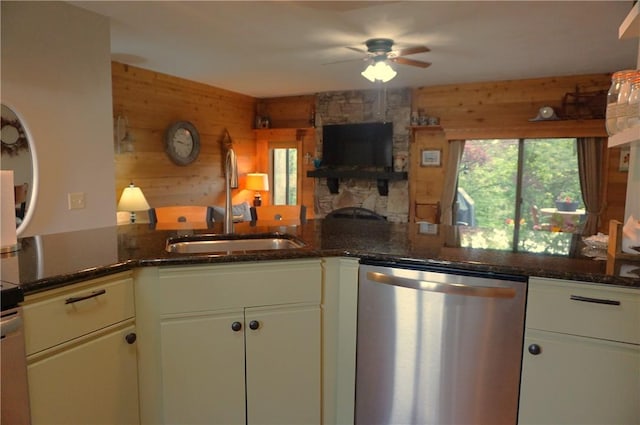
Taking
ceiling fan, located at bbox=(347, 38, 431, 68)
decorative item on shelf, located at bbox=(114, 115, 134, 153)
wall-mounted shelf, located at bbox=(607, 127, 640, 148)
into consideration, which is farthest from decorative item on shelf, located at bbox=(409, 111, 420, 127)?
wall-mounted shelf, located at bbox=(607, 127, 640, 148)

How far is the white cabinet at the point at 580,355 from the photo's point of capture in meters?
1.50

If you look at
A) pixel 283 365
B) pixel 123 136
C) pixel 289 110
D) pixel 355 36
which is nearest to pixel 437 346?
pixel 283 365

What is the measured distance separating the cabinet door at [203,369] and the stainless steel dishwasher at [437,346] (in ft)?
1.75

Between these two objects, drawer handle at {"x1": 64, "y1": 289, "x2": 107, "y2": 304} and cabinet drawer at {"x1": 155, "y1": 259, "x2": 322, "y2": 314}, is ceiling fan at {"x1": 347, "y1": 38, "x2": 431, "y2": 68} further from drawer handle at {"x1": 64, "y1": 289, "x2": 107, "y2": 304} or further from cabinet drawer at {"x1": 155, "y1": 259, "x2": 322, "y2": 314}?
drawer handle at {"x1": 64, "y1": 289, "x2": 107, "y2": 304}

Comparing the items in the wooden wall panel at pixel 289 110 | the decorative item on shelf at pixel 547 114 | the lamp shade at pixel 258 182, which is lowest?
the lamp shade at pixel 258 182

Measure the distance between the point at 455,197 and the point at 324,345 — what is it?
15.7ft

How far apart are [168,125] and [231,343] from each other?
4.34m

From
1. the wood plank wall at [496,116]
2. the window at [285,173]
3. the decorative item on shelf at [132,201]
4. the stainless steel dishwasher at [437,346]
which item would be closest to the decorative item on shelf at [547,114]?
the wood plank wall at [496,116]

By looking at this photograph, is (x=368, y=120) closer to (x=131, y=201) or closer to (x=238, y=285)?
(x=131, y=201)

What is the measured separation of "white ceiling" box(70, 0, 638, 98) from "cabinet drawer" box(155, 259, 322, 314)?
195cm

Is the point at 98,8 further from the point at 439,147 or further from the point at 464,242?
the point at 439,147

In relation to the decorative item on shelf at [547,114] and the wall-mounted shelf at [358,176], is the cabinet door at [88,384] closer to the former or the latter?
the wall-mounted shelf at [358,176]

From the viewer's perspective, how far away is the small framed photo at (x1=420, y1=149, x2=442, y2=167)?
249 inches

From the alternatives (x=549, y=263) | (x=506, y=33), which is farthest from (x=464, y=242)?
(x=506, y=33)
